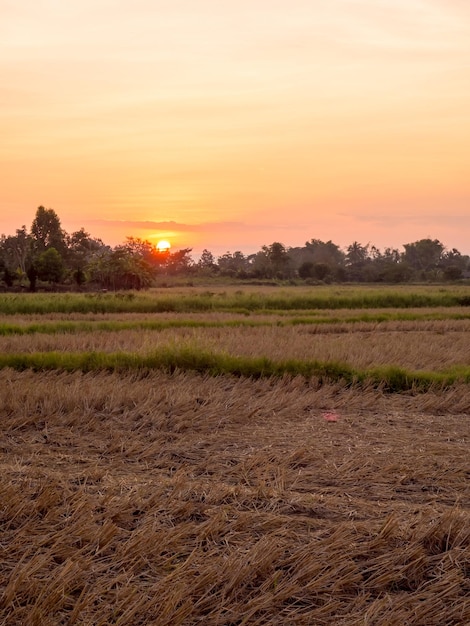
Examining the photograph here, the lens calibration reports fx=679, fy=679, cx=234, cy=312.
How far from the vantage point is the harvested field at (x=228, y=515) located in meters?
3.53

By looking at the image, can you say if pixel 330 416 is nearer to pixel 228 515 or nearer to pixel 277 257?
pixel 228 515

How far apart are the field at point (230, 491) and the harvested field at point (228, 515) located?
14 millimetres

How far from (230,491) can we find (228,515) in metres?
0.37

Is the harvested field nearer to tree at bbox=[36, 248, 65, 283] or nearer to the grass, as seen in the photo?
the grass

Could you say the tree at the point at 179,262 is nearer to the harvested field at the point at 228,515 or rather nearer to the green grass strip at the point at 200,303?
the green grass strip at the point at 200,303

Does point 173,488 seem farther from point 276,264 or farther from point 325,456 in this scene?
point 276,264

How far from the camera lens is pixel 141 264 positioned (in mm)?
50250

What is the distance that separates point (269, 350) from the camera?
42.0ft

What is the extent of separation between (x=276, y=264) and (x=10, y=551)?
237 ft

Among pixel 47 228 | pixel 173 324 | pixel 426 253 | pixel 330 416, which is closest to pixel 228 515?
pixel 330 416

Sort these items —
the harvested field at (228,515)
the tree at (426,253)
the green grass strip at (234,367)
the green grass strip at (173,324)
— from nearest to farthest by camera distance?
the harvested field at (228,515), the green grass strip at (234,367), the green grass strip at (173,324), the tree at (426,253)

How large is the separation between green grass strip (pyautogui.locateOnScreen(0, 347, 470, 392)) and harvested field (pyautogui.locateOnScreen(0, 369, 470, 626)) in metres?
1.89

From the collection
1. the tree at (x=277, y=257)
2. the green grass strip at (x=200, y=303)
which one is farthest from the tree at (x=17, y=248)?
the green grass strip at (x=200, y=303)

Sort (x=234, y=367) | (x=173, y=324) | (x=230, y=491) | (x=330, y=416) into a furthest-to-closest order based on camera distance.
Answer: (x=173, y=324) → (x=234, y=367) → (x=330, y=416) → (x=230, y=491)
